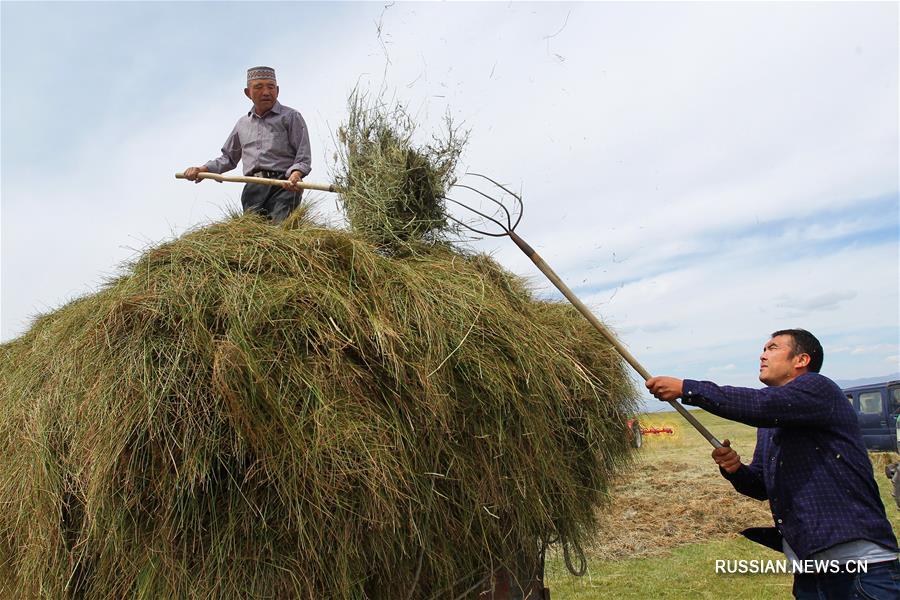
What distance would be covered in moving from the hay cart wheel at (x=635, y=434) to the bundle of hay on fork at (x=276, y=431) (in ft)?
2.31

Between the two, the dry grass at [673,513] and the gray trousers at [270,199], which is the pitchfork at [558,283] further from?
the dry grass at [673,513]

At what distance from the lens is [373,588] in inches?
83.7

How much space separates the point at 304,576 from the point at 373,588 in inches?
11.8

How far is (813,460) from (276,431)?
203 centimetres

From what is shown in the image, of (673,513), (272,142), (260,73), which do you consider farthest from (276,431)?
(673,513)

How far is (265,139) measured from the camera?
4105 millimetres

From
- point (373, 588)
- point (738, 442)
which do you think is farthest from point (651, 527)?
point (738, 442)

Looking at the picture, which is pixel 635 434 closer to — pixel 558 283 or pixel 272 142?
pixel 558 283

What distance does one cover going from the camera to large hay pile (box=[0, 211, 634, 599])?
1.86 m

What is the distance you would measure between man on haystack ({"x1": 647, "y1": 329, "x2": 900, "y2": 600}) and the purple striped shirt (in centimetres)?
258

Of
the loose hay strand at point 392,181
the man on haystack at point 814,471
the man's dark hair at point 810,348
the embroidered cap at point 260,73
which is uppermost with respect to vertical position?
the embroidered cap at point 260,73

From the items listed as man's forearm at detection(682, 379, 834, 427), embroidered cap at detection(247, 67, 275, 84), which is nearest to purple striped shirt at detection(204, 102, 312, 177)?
embroidered cap at detection(247, 67, 275, 84)

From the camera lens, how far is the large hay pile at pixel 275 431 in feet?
6.09

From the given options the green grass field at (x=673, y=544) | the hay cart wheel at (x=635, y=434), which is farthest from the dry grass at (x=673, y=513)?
the hay cart wheel at (x=635, y=434)
